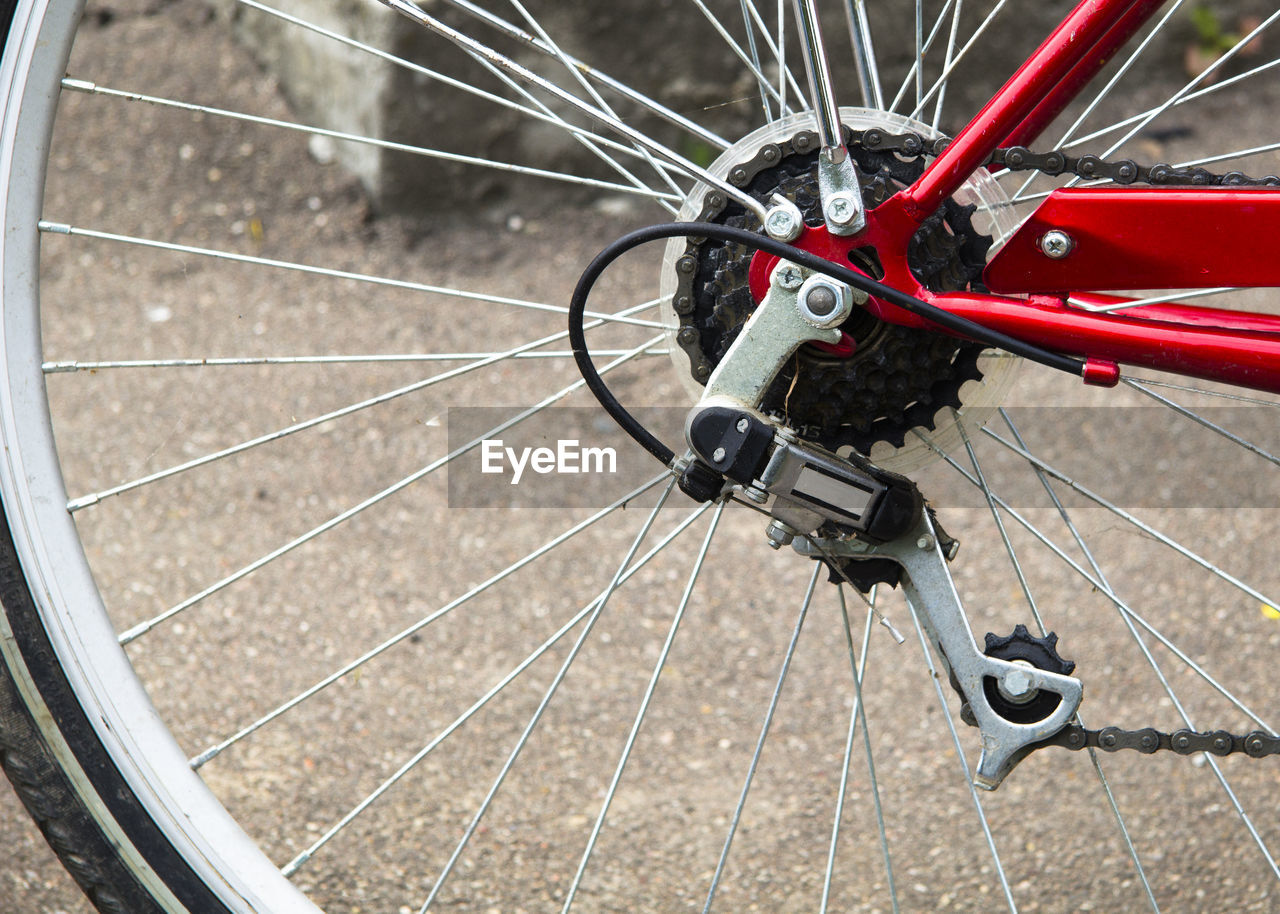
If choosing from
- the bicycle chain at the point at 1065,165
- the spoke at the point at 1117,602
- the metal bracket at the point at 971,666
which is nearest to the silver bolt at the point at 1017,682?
the metal bracket at the point at 971,666

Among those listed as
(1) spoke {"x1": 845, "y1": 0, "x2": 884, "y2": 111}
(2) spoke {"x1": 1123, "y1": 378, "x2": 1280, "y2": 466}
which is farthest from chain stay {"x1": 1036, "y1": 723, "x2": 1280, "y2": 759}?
(1) spoke {"x1": 845, "y1": 0, "x2": 884, "y2": 111}

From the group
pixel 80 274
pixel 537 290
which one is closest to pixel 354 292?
pixel 537 290

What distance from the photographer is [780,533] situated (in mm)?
1282

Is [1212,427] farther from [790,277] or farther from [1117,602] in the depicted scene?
[790,277]

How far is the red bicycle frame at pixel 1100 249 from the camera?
3.73 ft

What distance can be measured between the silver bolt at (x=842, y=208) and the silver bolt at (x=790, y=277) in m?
0.06

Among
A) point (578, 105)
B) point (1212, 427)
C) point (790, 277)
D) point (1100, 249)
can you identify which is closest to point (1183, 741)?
point (1212, 427)

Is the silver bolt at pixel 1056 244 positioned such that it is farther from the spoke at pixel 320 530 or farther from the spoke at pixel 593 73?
the spoke at pixel 320 530

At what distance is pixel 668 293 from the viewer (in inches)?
54.2

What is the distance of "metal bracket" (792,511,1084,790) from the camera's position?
120 cm

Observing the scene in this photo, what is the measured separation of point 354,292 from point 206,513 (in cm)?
74

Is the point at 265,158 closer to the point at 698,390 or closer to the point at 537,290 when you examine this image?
the point at 537,290

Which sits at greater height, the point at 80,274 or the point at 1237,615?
the point at 80,274

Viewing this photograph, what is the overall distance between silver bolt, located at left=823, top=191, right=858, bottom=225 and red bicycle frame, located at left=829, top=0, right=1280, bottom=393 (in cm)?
3
